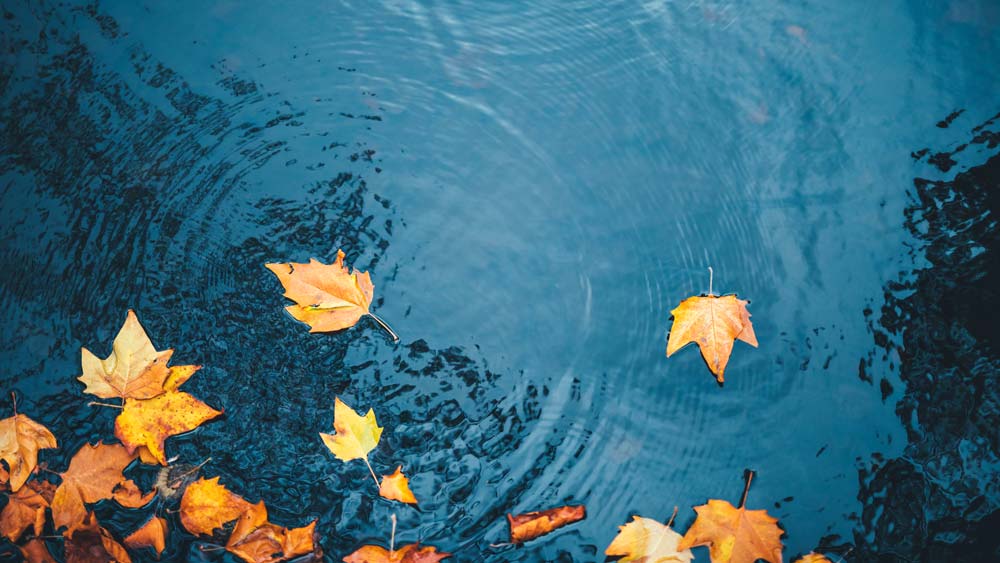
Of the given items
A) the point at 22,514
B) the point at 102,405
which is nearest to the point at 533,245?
the point at 102,405

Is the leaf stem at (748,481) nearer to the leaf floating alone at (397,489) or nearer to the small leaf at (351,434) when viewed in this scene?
the leaf floating alone at (397,489)

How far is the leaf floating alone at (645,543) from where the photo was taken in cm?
180

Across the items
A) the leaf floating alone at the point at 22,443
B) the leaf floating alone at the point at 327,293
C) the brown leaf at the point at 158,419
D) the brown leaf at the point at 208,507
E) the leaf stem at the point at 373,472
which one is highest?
the leaf floating alone at the point at 327,293

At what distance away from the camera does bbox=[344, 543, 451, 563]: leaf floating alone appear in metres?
1.76

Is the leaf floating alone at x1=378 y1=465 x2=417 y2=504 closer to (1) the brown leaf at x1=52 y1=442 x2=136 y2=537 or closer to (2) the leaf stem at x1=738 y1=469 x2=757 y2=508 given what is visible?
(1) the brown leaf at x1=52 y1=442 x2=136 y2=537

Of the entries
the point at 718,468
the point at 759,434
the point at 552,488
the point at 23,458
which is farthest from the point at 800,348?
the point at 23,458

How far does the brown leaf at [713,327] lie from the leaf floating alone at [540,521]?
1.84 feet

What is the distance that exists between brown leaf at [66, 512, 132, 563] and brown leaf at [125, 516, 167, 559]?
28 mm

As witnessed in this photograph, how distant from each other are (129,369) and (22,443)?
34 centimetres

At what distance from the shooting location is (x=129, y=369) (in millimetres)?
1938

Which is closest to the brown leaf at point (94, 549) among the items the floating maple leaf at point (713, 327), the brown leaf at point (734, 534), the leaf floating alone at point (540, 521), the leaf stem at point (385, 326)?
the leaf stem at point (385, 326)

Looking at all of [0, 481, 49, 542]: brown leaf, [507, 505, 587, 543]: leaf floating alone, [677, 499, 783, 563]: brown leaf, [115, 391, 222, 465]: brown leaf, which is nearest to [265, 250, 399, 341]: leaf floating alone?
[115, 391, 222, 465]: brown leaf

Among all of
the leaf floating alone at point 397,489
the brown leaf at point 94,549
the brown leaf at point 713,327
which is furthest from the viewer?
the brown leaf at point 713,327

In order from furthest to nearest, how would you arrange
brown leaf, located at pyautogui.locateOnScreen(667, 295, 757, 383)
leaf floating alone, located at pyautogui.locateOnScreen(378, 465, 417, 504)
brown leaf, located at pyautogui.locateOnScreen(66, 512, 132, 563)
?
brown leaf, located at pyautogui.locateOnScreen(667, 295, 757, 383), leaf floating alone, located at pyautogui.locateOnScreen(378, 465, 417, 504), brown leaf, located at pyautogui.locateOnScreen(66, 512, 132, 563)
